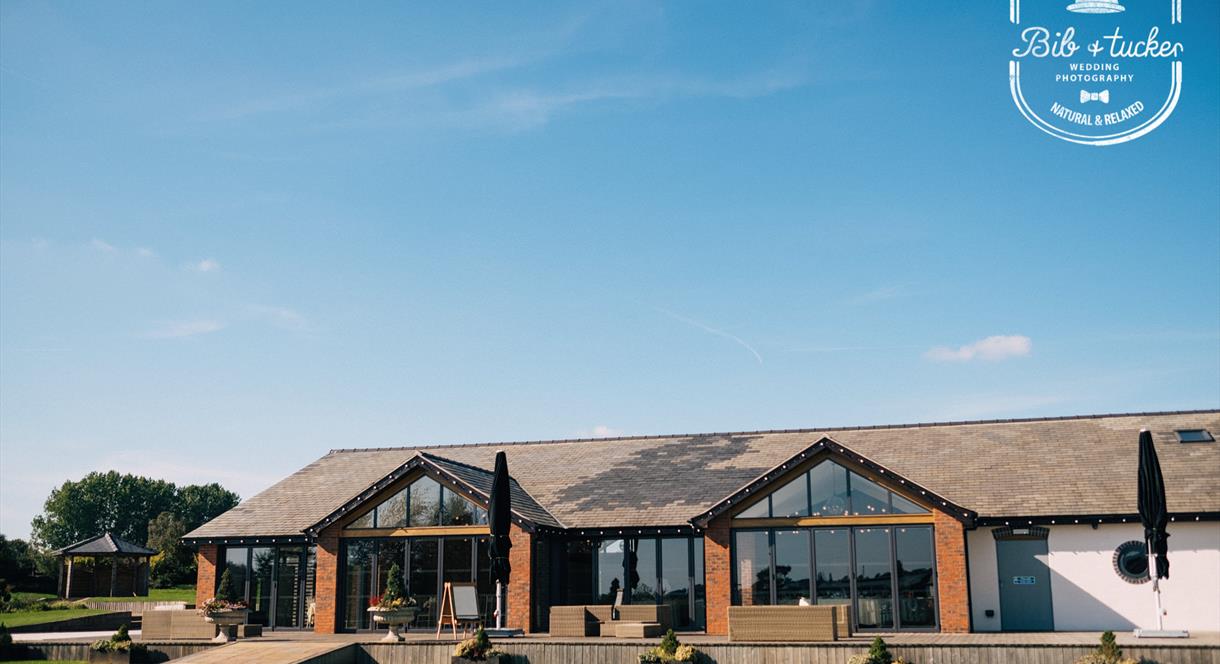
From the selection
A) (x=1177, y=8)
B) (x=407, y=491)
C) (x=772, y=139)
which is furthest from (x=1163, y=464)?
(x=407, y=491)

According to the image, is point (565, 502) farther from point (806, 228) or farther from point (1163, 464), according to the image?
point (1163, 464)

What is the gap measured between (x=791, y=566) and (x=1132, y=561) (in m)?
6.96

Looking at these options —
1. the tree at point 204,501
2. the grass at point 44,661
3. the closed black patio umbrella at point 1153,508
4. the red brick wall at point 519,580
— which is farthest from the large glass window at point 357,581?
the tree at point 204,501

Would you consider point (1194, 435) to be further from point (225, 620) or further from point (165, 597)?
point (165, 597)

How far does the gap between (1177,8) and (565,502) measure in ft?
57.0

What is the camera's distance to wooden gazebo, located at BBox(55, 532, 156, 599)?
4300 cm

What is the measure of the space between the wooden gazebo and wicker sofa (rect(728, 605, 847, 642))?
32.6 m

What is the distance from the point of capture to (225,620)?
2231cm

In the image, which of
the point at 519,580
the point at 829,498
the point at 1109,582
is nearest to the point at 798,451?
the point at 829,498

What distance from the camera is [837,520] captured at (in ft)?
74.2

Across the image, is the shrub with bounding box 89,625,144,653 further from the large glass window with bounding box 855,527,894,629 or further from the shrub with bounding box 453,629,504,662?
the large glass window with bounding box 855,527,894,629

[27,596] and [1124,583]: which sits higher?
[1124,583]

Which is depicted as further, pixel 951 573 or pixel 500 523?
pixel 951 573

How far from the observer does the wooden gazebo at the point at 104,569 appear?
141 ft
